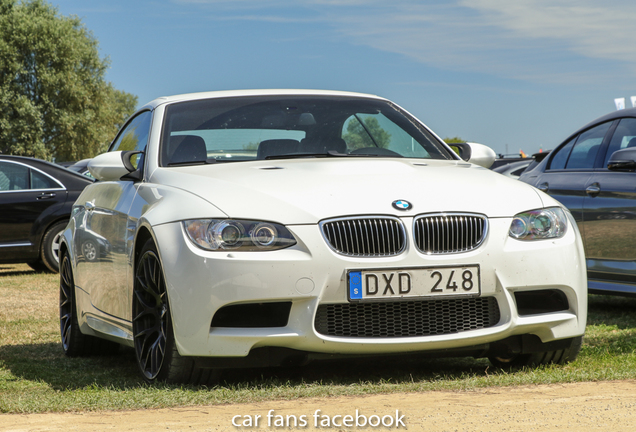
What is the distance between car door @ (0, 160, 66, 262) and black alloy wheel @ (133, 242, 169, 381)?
27.6 feet

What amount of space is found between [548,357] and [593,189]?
289 centimetres

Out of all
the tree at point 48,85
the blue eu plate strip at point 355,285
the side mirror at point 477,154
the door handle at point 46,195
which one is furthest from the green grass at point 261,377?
the tree at point 48,85

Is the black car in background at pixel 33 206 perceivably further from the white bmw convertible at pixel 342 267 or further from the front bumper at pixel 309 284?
the front bumper at pixel 309 284

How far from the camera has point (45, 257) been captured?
12.8 metres

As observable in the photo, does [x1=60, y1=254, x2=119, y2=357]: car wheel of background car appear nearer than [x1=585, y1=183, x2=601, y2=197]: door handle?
Yes

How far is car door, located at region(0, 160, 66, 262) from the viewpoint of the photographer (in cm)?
1262

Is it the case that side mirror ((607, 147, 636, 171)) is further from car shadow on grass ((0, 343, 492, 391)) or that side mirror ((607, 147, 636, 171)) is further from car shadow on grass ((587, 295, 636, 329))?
car shadow on grass ((0, 343, 492, 391))

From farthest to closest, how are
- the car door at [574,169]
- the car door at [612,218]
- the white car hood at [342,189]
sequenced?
the car door at [574,169] < the car door at [612,218] < the white car hood at [342,189]

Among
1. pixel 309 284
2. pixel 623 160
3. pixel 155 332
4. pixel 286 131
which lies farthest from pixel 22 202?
pixel 309 284

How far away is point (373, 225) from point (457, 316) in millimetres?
624

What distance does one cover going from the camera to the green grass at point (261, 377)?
4.12 meters

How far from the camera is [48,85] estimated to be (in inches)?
1982

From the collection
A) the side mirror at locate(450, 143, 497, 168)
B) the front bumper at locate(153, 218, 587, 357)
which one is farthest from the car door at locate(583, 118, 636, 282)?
the front bumper at locate(153, 218, 587, 357)

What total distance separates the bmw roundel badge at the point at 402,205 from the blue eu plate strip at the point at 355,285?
15.1 inches
